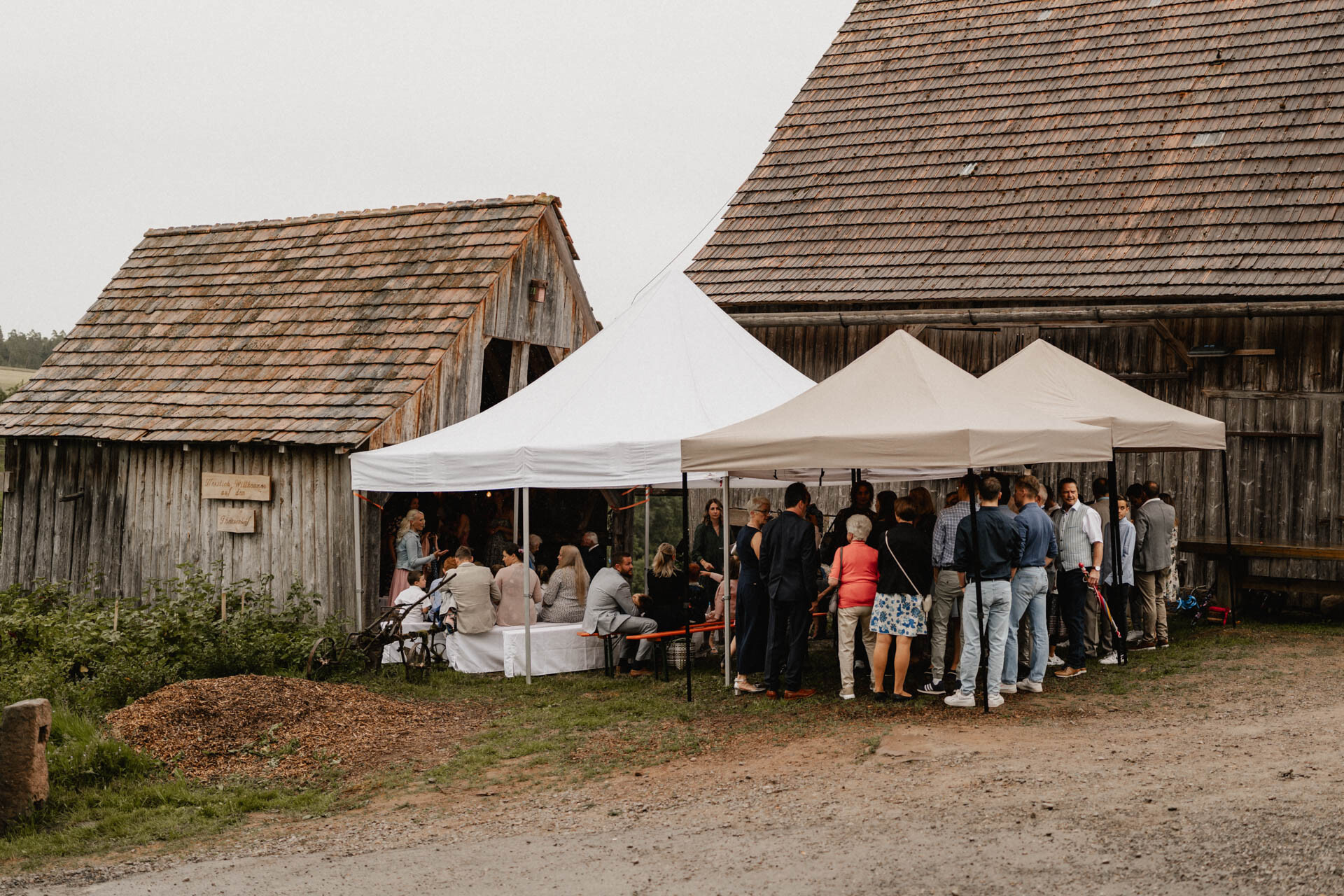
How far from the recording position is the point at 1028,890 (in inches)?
217

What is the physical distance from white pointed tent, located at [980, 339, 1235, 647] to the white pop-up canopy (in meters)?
2.27

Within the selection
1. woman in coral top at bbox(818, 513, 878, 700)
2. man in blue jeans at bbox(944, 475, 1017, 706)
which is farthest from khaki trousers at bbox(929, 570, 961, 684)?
woman in coral top at bbox(818, 513, 878, 700)

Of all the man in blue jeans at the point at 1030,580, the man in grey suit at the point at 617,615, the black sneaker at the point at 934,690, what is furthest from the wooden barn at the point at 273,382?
the man in blue jeans at the point at 1030,580

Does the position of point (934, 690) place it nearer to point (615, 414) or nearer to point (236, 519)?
point (615, 414)

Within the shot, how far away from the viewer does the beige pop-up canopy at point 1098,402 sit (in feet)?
40.7

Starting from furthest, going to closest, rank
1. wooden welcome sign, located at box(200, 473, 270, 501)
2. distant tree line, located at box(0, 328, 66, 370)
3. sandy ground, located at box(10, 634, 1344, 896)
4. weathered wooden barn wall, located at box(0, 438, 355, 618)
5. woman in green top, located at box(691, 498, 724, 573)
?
distant tree line, located at box(0, 328, 66, 370), wooden welcome sign, located at box(200, 473, 270, 501), weathered wooden barn wall, located at box(0, 438, 355, 618), woman in green top, located at box(691, 498, 724, 573), sandy ground, located at box(10, 634, 1344, 896)

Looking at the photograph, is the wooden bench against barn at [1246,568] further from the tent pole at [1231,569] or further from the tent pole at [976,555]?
the tent pole at [976,555]

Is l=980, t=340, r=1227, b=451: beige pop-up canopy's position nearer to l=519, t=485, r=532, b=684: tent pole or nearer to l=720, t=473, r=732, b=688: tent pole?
l=720, t=473, r=732, b=688: tent pole

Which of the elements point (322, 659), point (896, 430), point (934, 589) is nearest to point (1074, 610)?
point (934, 589)

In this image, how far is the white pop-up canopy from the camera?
474 inches

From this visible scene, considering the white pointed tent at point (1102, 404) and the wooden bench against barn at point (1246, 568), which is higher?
the white pointed tent at point (1102, 404)

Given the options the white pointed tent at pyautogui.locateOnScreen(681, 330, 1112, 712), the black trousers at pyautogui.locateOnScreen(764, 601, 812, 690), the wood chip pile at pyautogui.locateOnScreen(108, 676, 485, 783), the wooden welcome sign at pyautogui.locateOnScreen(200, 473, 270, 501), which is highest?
the white pointed tent at pyautogui.locateOnScreen(681, 330, 1112, 712)

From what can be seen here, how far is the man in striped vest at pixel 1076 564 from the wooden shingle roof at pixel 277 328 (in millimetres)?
7501

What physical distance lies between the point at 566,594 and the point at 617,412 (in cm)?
182
